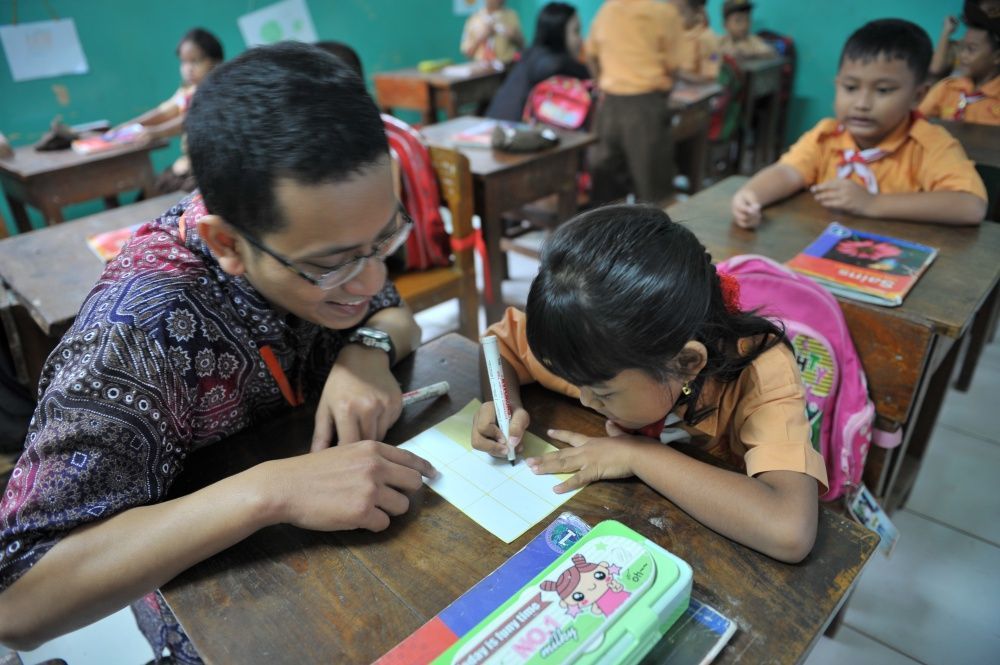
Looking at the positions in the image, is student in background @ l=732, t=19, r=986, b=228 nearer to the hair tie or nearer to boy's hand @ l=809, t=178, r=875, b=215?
boy's hand @ l=809, t=178, r=875, b=215

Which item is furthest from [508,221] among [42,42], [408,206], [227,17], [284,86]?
[284,86]

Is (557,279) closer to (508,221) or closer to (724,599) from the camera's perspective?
(724,599)

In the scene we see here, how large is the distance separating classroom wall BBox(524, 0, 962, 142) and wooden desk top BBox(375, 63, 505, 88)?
2.07 meters

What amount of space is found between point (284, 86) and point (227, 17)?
4448 mm

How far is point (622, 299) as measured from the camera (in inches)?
30.1

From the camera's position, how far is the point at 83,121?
13.0 ft

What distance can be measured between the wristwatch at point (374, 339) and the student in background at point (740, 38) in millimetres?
4489

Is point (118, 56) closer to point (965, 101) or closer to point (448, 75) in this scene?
point (448, 75)

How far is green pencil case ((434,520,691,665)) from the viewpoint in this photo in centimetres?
53

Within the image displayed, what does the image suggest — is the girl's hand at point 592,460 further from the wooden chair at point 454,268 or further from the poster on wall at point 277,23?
the poster on wall at point 277,23

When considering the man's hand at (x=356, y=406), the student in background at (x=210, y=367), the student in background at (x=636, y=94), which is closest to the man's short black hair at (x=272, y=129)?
the student in background at (x=210, y=367)

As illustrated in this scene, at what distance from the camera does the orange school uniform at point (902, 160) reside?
65.7 inches

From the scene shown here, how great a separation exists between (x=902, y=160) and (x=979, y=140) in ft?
1.97

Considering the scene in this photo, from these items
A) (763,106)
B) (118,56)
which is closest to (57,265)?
(118,56)
